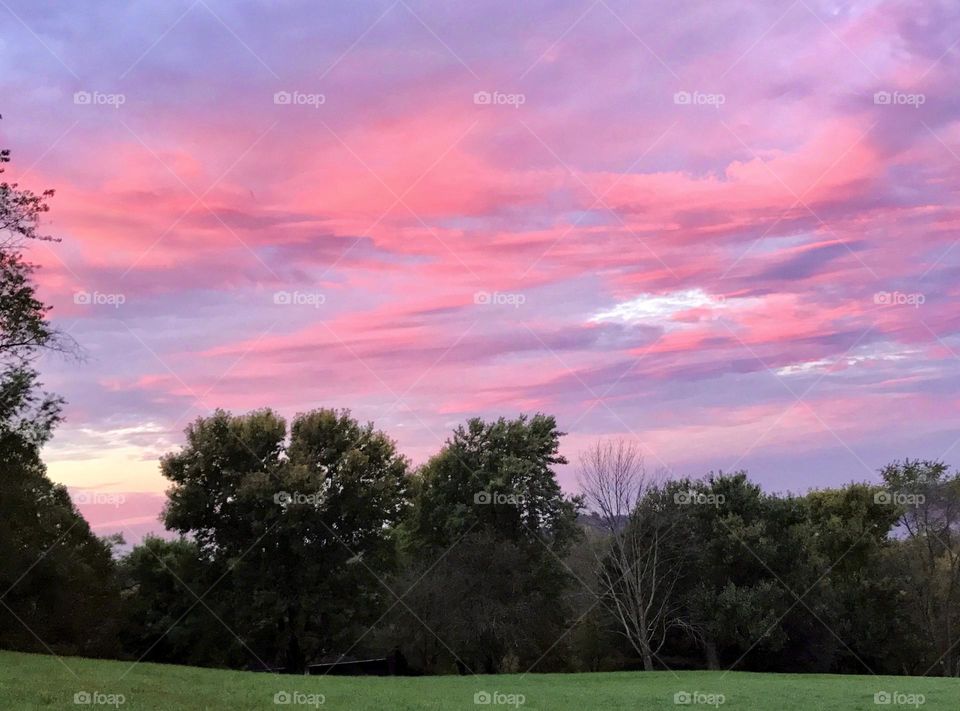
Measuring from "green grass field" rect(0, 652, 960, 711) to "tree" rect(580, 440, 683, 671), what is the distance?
14.3 meters

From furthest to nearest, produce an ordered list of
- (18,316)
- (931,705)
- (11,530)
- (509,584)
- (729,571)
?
(729,571)
(509,584)
(11,530)
(18,316)
(931,705)

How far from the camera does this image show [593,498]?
172ft

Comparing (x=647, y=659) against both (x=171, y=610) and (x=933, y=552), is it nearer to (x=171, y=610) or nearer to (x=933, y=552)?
(x=933, y=552)

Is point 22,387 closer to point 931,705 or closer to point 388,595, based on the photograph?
point 388,595

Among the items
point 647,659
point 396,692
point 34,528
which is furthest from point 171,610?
point 396,692

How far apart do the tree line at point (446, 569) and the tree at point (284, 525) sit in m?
0.13

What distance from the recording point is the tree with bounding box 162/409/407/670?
5122 centimetres

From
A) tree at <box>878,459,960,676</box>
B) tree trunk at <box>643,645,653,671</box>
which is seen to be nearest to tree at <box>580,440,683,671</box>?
tree trunk at <box>643,645,653,671</box>

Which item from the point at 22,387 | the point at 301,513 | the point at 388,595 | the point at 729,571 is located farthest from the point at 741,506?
the point at 22,387

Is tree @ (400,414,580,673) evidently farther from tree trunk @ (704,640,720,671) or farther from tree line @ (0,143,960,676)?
tree trunk @ (704,640,720,671)

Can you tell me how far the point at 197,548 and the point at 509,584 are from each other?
65.5 ft

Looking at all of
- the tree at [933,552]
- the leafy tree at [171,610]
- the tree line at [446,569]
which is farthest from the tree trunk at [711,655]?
the leafy tree at [171,610]

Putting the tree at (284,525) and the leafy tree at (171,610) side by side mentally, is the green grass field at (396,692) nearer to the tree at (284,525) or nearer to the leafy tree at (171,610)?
the tree at (284,525)

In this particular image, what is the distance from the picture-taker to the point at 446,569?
50.7m
